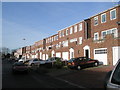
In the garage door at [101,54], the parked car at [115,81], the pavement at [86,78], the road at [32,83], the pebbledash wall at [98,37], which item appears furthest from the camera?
the garage door at [101,54]

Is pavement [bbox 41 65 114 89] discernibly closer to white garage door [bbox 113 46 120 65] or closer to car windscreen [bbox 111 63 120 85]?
white garage door [bbox 113 46 120 65]

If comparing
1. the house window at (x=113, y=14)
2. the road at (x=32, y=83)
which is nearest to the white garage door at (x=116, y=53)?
the house window at (x=113, y=14)

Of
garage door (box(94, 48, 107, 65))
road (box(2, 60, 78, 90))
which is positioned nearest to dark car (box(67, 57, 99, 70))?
garage door (box(94, 48, 107, 65))

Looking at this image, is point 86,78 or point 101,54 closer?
point 86,78

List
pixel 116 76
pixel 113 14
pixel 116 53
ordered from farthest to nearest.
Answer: pixel 113 14 → pixel 116 53 → pixel 116 76

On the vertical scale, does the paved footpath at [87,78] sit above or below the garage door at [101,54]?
below

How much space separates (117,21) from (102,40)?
426 centimetres

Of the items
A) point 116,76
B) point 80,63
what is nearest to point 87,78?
point 80,63

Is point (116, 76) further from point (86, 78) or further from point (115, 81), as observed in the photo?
point (86, 78)

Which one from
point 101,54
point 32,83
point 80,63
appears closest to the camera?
point 32,83

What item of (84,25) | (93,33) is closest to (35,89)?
(93,33)

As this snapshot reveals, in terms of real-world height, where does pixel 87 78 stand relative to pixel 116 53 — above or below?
below

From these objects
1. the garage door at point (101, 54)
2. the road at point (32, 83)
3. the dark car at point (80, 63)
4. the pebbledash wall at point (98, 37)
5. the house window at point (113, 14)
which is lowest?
the road at point (32, 83)

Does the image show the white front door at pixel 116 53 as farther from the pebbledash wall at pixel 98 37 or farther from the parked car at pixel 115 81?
the parked car at pixel 115 81
